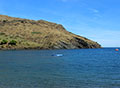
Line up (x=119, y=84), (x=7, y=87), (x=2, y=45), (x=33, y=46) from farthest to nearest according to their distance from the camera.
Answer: (x=33, y=46) < (x=2, y=45) < (x=119, y=84) < (x=7, y=87)

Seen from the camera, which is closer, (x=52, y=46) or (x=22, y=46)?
(x=22, y=46)

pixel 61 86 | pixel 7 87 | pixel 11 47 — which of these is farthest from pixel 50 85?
pixel 11 47

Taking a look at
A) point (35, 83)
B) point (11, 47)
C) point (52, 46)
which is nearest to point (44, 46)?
point (52, 46)

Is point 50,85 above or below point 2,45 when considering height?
below

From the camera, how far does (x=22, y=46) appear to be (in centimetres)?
18575

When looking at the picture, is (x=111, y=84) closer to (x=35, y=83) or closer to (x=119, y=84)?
(x=119, y=84)

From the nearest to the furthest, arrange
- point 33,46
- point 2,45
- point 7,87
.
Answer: point 7,87
point 2,45
point 33,46

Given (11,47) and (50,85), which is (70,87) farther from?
(11,47)

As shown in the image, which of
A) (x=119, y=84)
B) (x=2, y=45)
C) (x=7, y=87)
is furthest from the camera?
(x=2, y=45)

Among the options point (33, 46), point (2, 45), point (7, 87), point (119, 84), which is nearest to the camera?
point (7, 87)

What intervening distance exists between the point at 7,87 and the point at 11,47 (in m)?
163

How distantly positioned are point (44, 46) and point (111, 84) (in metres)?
172

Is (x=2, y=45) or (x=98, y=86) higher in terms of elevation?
(x=2, y=45)

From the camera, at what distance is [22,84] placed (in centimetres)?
2736
